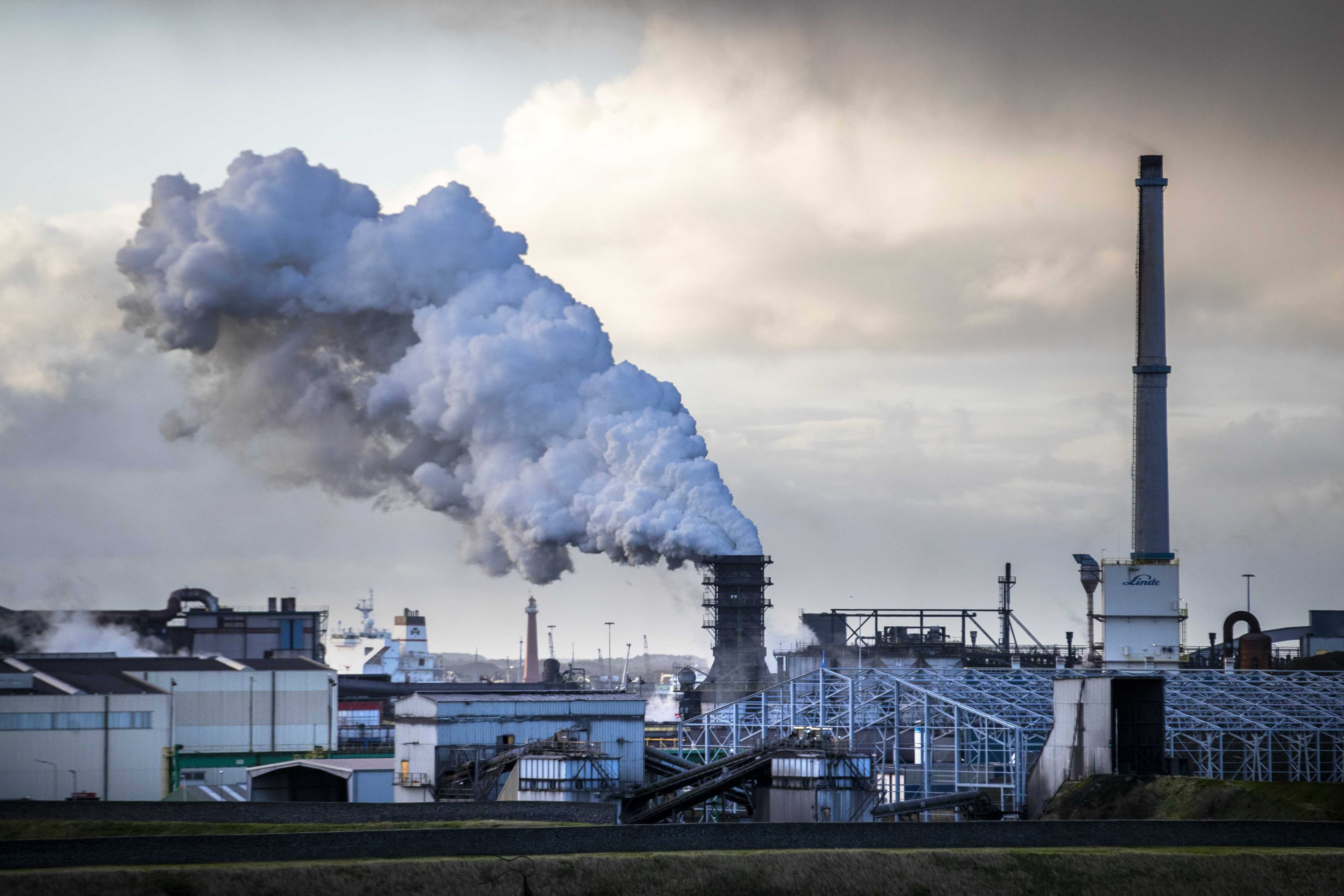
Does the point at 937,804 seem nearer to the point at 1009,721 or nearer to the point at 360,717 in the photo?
the point at 1009,721

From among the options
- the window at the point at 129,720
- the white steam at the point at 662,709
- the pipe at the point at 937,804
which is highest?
the window at the point at 129,720

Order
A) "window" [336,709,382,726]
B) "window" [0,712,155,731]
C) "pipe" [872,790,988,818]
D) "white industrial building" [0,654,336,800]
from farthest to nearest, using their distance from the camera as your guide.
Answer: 1. "window" [336,709,382,726]
2. "white industrial building" [0,654,336,800]
3. "window" [0,712,155,731]
4. "pipe" [872,790,988,818]

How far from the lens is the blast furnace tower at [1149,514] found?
86.1m

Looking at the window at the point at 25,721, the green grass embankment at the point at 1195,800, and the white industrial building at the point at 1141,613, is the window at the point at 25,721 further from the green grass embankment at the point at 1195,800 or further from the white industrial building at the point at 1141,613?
the white industrial building at the point at 1141,613

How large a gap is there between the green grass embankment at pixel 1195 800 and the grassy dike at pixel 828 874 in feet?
13.2

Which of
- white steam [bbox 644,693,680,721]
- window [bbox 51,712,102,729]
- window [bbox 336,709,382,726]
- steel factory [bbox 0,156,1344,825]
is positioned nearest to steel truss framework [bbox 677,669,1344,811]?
steel factory [bbox 0,156,1344,825]

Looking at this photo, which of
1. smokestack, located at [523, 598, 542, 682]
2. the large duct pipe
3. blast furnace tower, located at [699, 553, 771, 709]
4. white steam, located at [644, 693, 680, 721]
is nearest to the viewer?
blast furnace tower, located at [699, 553, 771, 709]

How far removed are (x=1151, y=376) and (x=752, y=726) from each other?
32.9 metres

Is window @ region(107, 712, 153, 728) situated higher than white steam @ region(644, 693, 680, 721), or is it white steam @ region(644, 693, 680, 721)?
window @ region(107, 712, 153, 728)

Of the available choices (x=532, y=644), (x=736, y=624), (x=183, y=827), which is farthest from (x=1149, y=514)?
(x=532, y=644)

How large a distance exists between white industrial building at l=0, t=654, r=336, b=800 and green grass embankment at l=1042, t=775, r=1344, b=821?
35.8 m

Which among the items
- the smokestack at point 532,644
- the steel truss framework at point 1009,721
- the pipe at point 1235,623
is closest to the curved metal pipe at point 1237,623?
the pipe at point 1235,623

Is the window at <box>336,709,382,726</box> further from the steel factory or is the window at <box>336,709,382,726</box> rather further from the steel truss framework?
the steel truss framework

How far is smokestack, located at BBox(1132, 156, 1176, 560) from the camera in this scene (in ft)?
282
